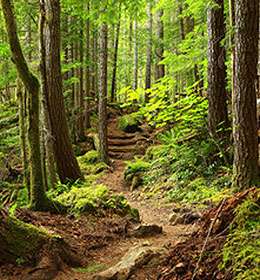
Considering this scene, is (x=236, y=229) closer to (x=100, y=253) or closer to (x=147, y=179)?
(x=100, y=253)

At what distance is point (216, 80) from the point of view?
6.66 m

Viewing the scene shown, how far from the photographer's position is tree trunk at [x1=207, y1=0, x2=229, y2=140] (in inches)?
257

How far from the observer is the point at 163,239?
406 centimetres

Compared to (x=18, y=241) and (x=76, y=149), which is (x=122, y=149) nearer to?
(x=76, y=149)

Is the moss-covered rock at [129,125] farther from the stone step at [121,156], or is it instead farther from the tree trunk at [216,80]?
the tree trunk at [216,80]

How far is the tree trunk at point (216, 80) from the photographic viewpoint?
654 centimetres

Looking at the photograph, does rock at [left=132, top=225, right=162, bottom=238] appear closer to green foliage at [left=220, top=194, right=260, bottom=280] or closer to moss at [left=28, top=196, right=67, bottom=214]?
moss at [left=28, top=196, right=67, bottom=214]

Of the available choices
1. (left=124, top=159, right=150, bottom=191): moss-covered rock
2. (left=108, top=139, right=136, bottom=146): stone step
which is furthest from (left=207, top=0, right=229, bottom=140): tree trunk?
(left=108, top=139, right=136, bottom=146): stone step

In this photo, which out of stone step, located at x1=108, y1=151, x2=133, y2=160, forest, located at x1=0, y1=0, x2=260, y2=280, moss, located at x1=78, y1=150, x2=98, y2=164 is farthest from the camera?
stone step, located at x1=108, y1=151, x2=133, y2=160

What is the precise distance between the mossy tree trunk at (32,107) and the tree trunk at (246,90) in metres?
3.79

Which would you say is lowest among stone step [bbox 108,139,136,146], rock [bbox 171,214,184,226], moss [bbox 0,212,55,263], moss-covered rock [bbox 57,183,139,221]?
rock [bbox 171,214,184,226]

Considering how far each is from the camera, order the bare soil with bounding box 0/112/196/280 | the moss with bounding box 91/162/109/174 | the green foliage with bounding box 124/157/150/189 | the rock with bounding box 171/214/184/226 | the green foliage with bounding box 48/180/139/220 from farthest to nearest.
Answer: the moss with bounding box 91/162/109/174, the green foliage with bounding box 124/157/150/189, the rock with bounding box 171/214/184/226, the green foliage with bounding box 48/180/139/220, the bare soil with bounding box 0/112/196/280

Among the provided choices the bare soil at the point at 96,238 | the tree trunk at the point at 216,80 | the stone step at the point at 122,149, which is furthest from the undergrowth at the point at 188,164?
the stone step at the point at 122,149

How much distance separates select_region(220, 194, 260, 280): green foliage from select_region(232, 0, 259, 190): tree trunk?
2.21 m
